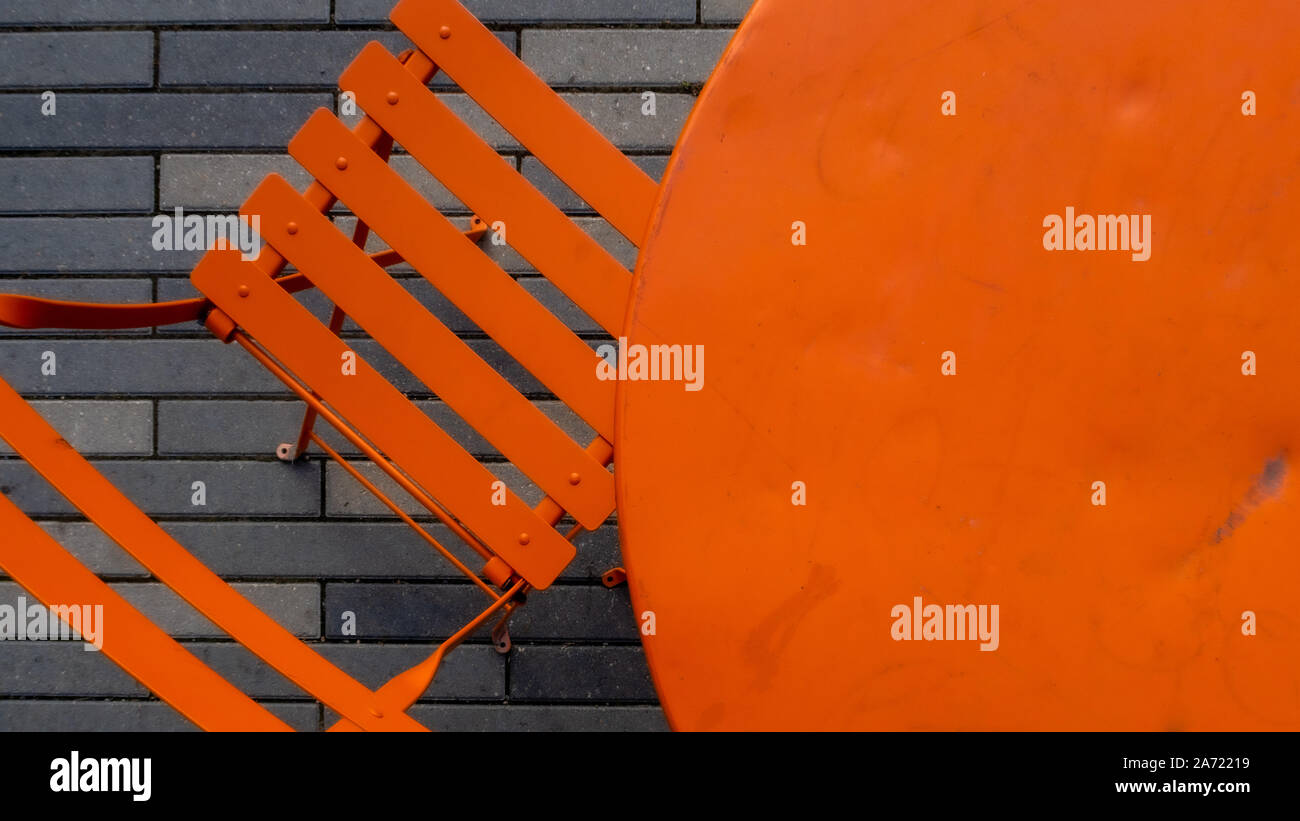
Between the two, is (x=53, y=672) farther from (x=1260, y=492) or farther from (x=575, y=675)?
(x=1260, y=492)

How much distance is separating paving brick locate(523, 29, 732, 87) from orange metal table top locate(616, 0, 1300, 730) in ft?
3.68

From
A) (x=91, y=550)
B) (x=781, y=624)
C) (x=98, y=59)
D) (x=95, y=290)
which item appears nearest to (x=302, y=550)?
(x=91, y=550)

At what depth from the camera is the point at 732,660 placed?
1.12 metres

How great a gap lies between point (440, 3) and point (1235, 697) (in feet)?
4.78

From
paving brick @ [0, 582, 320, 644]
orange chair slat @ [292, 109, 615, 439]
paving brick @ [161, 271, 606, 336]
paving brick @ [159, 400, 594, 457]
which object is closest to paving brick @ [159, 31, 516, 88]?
paving brick @ [161, 271, 606, 336]

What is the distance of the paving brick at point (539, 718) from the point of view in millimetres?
2188

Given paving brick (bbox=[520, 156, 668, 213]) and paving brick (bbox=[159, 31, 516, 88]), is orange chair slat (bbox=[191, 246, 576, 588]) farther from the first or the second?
paving brick (bbox=[159, 31, 516, 88])

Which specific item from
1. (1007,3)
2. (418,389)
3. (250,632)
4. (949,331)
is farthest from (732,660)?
(418,389)

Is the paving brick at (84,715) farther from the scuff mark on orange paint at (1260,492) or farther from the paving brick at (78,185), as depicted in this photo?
the scuff mark on orange paint at (1260,492)

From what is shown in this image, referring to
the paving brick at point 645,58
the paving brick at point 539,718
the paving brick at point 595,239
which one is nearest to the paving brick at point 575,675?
the paving brick at point 539,718

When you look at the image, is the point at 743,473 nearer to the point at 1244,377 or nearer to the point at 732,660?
the point at 732,660

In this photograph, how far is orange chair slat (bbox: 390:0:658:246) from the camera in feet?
4.16

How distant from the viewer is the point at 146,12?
2.23 metres
